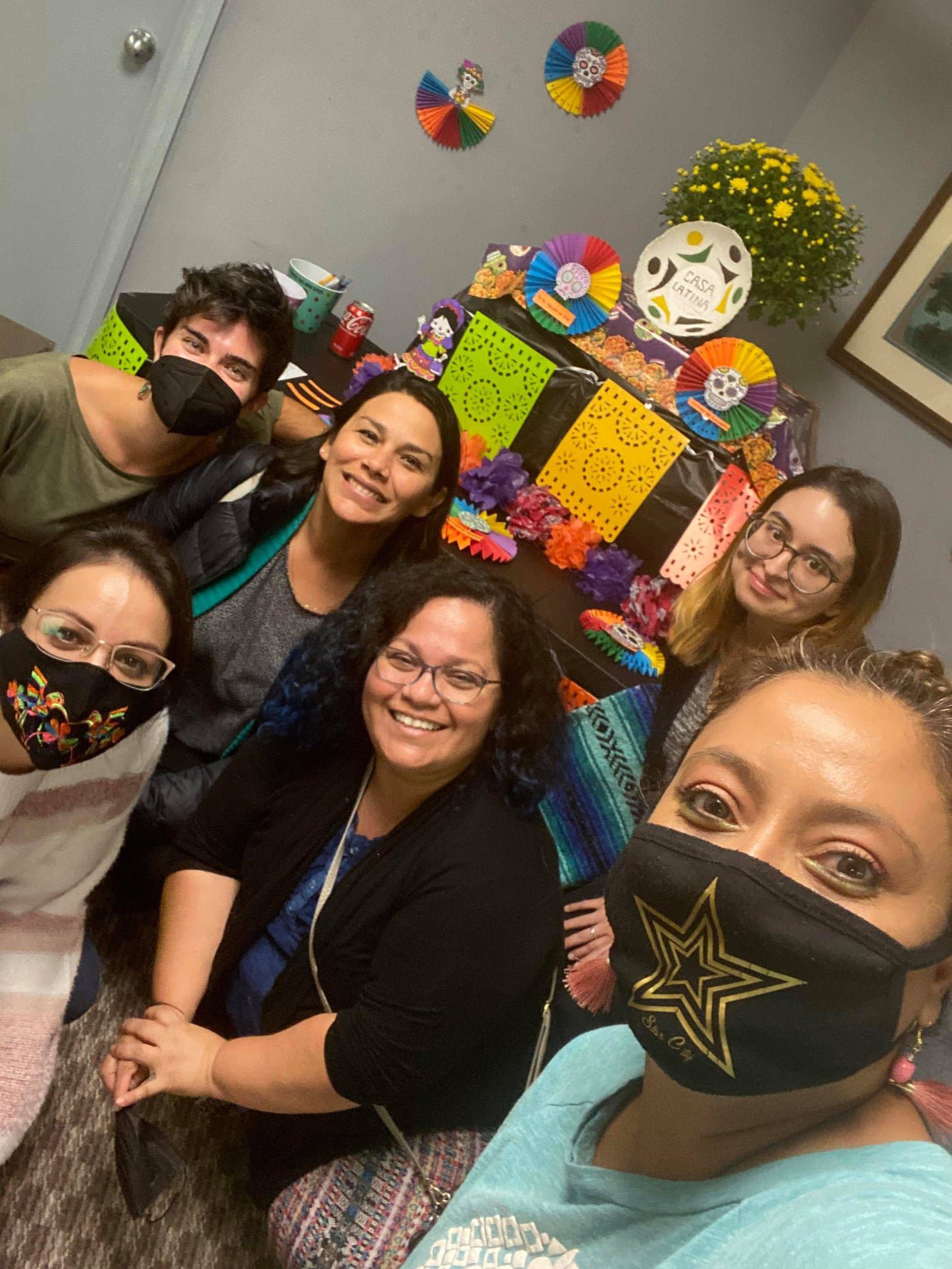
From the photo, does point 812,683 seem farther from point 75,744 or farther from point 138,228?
point 138,228

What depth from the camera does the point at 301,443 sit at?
1847 millimetres

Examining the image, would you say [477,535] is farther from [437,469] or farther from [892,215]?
[892,215]

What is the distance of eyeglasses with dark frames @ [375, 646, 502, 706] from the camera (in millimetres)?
1275

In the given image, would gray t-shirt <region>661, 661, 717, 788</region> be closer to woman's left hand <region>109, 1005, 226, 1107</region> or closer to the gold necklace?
the gold necklace

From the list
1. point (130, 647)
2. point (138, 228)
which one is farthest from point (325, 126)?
point (130, 647)

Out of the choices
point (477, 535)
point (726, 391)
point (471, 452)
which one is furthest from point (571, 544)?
point (726, 391)

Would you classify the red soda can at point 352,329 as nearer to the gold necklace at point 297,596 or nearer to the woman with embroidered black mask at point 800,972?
the gold necklace at point 297,596

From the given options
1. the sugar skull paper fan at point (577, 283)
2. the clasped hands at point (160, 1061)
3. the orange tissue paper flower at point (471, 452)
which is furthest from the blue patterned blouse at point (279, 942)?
the sugar skull paper fan at point (577, 283)

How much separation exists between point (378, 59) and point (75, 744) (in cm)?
242

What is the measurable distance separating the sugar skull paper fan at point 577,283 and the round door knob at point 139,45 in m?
1.30

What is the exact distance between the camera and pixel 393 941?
1223mm

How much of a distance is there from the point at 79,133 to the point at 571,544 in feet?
6.11

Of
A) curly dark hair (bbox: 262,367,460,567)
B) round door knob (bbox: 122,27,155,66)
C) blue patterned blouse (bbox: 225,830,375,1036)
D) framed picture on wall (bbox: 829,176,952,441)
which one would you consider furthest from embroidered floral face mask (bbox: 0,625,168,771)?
framed picture on wall (bbox: 829,176,952,441)

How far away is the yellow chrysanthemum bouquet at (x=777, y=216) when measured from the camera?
2244 millimetres
